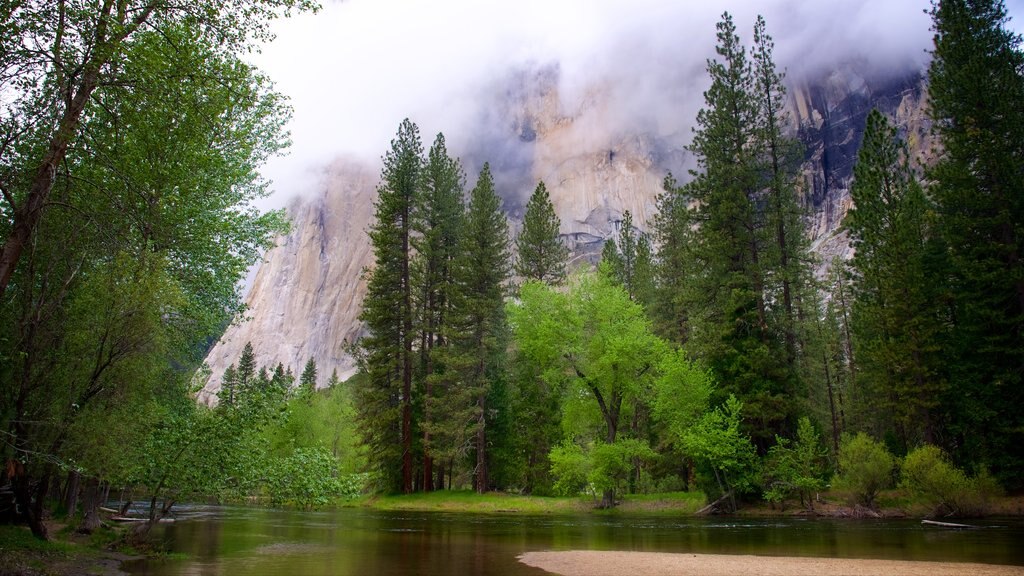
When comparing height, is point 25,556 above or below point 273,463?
below

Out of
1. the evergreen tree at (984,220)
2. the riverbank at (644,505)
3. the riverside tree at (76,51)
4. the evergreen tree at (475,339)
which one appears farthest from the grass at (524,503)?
the riverside tree at (76,51)

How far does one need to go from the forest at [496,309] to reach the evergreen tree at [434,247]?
0.25 m

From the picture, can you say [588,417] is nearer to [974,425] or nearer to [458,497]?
[458,497]

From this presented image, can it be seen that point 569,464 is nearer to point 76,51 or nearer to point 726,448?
point 726,448

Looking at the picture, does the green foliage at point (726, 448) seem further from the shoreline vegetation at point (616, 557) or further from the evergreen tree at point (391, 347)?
the evergreen tree at point (391, 347)

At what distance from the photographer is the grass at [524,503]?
30.0 metres

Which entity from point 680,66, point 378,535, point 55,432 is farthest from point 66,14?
point 680,66

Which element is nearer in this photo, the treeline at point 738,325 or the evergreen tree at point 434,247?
the treeline at point 738,325

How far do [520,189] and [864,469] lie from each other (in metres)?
99.3

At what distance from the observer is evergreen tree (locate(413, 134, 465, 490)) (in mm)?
39031

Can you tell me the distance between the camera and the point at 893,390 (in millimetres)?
27766

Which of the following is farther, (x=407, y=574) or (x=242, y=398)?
(x=242, y=398)

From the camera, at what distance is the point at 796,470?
26422mm

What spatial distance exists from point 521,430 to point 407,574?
94.0 ft
